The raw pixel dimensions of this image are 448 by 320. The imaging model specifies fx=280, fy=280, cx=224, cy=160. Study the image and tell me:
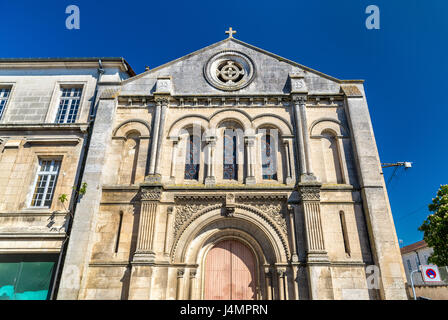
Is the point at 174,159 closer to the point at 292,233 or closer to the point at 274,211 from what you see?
the point at 274,211

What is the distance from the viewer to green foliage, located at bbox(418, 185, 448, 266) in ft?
49.3

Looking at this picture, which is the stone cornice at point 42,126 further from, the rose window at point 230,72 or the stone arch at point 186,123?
the rose window at point 230,72

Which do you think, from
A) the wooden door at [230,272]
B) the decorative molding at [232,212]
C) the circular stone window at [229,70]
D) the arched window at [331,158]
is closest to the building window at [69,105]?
the circular stone window at [229,70]

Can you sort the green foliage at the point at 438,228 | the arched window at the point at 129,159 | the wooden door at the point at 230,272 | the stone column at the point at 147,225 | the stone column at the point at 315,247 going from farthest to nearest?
the green foliage at the point at 438,228, the arched window at the point at 129,159, the wooden door at the point at 230,272, the stone column at the point at 147,225, the stone column at the point at 315,247

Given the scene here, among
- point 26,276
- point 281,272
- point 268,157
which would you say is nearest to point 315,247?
point 281,272

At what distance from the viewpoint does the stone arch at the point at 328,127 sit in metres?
12.8

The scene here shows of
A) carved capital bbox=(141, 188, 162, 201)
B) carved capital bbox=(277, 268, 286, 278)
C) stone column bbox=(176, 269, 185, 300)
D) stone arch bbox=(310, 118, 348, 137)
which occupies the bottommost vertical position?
stone column bbox=(176, 269, 185, 300)

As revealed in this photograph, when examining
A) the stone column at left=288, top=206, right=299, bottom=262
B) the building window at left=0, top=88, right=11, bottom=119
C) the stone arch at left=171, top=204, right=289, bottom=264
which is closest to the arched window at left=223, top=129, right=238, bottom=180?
the stone arch at left=171, top=204, right=289, bottom=264

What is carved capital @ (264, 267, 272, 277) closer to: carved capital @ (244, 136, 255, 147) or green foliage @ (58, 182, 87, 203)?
carved capital @ (244, 136, 255, 147)

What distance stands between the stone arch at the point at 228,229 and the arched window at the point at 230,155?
156 centimetres

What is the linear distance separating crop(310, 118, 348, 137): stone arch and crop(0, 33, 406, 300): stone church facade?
0.06m

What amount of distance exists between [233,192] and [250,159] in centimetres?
172

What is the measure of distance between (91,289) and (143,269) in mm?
2085
